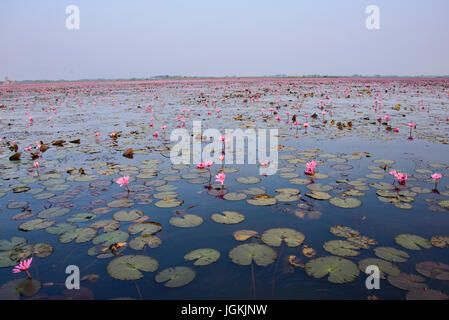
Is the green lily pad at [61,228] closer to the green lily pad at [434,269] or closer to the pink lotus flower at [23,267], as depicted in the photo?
the pink lotus flower at [23,267]

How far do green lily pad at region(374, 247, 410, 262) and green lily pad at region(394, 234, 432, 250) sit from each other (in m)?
0.17

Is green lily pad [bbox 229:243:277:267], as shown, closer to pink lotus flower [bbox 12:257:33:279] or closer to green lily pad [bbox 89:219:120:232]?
green lily pad [bbox 89:219:120:232]

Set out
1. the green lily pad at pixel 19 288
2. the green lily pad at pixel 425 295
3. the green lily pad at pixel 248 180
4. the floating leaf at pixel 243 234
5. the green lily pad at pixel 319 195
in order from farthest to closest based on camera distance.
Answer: the green lily pad at pixel 248 180 < the green lily pad at pixel 319 195 < the floating leaf at pixel 243 234 < the green lily pad at pixel 19 288 < the green lily pad at pixel 425 295

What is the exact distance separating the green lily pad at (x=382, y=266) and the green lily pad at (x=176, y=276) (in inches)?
63.9

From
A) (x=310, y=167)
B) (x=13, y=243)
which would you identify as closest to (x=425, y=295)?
(x=310, y=167)

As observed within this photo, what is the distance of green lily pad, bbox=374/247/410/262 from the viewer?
2626 millimetres

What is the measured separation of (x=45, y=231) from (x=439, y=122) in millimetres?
12185

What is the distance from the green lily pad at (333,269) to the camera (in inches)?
95.1

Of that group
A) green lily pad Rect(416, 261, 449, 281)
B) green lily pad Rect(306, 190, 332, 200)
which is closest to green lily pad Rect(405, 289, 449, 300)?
green lily pad Rect(416, 261, 449, 281)

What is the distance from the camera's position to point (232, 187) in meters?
4.50

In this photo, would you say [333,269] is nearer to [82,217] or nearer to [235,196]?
[235,196]

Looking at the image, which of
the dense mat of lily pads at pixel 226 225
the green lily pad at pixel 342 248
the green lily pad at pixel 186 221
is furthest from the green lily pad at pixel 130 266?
the green lily pad at pixel 342 248
